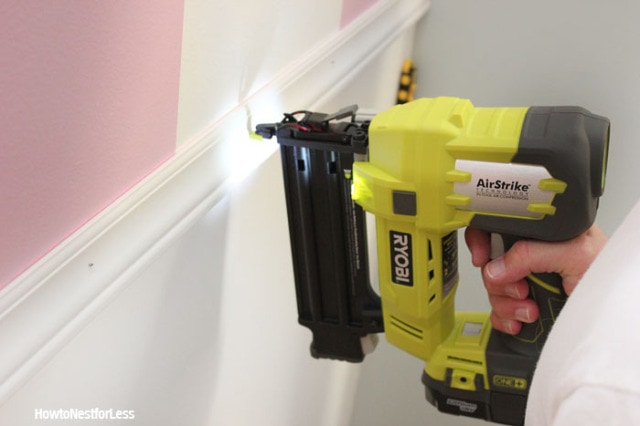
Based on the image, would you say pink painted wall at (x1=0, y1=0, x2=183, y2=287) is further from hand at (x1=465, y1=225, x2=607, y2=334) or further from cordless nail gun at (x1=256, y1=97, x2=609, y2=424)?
hand at (x1=465, y1=225, x2=607, y2=334)

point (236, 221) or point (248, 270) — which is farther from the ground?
point (236, 221)

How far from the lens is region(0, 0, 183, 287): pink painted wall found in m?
0.58

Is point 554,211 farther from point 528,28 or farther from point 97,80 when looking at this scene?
point 528,28

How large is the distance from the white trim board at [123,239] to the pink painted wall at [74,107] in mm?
18

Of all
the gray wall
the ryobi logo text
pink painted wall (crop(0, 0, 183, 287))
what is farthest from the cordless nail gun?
the gray wall

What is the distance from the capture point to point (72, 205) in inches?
26.7

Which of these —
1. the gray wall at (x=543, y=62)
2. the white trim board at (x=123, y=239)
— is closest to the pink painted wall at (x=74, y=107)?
the white trim board at (x=123, y=239)

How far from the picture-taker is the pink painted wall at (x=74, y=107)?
581 mm

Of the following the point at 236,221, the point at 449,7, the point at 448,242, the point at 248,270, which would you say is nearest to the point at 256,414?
the point at 248,270

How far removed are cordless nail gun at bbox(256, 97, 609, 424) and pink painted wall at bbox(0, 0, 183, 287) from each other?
8.4 inches

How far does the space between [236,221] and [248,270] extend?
0.12m

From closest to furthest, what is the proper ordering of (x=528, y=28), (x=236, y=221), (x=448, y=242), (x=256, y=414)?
(x=448, y=242) < (x=236, y=221) < (x=256, y=414) < (x=528, y=28)

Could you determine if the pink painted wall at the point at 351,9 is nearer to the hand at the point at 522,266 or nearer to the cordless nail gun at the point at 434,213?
the cordless nail gun at the point at 434,213

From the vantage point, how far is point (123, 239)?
2.46 feet
